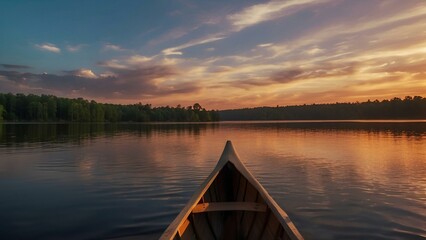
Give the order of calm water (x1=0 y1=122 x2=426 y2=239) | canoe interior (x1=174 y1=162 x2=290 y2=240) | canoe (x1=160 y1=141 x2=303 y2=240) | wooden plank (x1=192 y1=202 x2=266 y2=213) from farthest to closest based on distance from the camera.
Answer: calm water (x1=0 y1=122 x2=426 y2=239) < wooden plank (x1=192 y1=202 x2=266 y2=213) < canoe interior (x1=174 y1=162 x2=290 y2=240) < canoe (x1=160 y1=141 x2=303 y2=240)

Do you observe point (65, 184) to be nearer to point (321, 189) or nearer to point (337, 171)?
point (321, 189)

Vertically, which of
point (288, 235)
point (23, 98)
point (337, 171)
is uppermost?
point (23, 98)

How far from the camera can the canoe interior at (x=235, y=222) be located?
7227 millimetres

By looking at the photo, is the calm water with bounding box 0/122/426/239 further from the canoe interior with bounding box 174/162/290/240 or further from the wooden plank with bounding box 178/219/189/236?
the wooden plank with bounding box 178/219/189/236

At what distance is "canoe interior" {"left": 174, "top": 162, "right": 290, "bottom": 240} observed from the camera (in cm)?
723

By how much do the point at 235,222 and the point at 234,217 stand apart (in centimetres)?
16

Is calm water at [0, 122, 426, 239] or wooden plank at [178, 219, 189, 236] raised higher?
wooden plank at [178, 219, 189, 236]

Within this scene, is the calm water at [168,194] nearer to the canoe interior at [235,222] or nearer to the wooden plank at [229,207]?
the canoe interior at [235,222]

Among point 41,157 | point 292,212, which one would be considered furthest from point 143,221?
point 41,157

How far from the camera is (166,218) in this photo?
10.9m

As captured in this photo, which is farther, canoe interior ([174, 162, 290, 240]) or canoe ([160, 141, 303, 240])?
canoe interior ([174, 162, 290, 240])

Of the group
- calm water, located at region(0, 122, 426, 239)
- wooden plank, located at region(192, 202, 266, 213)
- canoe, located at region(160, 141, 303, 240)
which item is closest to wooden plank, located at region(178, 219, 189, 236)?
canoe, located at region(160, 141, 303, 240)

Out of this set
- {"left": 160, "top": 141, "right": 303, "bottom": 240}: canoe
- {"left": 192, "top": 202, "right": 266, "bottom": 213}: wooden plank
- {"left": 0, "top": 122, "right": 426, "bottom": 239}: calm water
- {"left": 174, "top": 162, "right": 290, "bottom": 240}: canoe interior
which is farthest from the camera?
{"left": 0, "top": 122, "right": 426, "bottom": 239}: calm water

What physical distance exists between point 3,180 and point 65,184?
398cm
